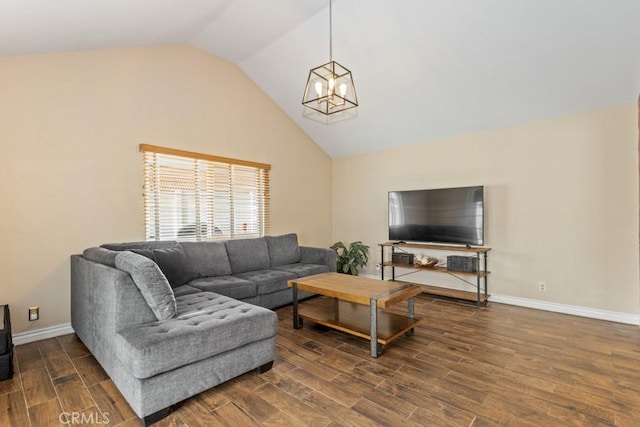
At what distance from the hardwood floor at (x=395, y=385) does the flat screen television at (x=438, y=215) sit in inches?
60.3

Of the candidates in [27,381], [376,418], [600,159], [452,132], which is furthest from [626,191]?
[27,381]

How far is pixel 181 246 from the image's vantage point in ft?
12.2

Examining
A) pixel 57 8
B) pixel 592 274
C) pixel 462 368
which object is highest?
pixel 57 8

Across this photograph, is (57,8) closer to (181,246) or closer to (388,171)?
(181,246)

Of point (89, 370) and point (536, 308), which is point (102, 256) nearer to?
point (89, 370)

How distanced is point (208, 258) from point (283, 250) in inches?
47.4

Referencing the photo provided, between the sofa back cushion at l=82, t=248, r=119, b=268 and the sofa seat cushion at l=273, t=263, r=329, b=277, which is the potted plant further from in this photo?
the sofa back cushion at l=82, t=248, r=119, b=268

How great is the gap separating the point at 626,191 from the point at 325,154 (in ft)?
14.3

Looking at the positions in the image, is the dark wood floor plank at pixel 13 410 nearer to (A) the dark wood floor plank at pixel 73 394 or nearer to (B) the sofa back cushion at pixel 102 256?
(A) the dark wood floor plank at pixel 73 394

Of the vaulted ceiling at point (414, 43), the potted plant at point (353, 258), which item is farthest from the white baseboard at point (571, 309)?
the vaulted ceiling at point (414, 43)

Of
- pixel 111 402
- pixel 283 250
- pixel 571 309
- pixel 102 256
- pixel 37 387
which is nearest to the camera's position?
pixel 111 402

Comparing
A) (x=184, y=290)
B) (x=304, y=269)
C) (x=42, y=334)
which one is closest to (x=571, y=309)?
(x=304, y=269)

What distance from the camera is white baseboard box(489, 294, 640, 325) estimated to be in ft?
11.1

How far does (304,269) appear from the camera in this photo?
424 cm
